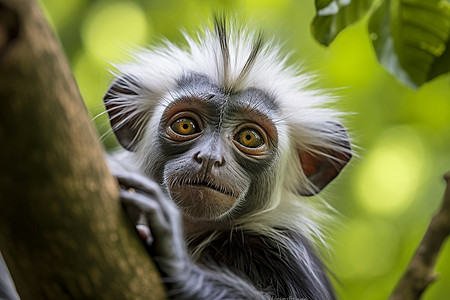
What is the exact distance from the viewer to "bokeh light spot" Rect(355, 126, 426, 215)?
25.2 ft

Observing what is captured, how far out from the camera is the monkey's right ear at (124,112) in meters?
4.18

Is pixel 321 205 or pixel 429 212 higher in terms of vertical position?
pixel 321 205

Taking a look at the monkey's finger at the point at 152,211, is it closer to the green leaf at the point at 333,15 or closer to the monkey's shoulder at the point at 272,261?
the monkey's shoulder at the point at 272,261

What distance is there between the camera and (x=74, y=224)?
6.11 ft

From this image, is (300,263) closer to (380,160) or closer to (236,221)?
(236,221)

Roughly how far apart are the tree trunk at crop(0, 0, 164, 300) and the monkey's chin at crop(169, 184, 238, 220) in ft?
4.25

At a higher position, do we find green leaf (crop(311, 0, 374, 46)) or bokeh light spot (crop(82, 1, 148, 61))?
bokeh light spot (crop(82, 1, 148, 61))

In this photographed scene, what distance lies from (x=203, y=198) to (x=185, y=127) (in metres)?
0.50

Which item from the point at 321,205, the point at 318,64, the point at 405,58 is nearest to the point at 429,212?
the point at 318,64

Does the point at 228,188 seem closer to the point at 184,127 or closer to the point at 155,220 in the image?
the point at 184,127

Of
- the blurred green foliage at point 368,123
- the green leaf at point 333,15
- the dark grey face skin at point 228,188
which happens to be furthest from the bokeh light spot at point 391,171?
the green leaf at point 333,15

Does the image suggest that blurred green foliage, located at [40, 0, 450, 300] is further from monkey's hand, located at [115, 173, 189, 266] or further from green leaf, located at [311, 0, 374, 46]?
monkey's hand, located at [115, 173, 189, 266]

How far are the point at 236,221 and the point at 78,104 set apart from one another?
2.05 m

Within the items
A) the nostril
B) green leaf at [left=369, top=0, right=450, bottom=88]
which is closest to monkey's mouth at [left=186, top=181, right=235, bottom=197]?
the nostril
